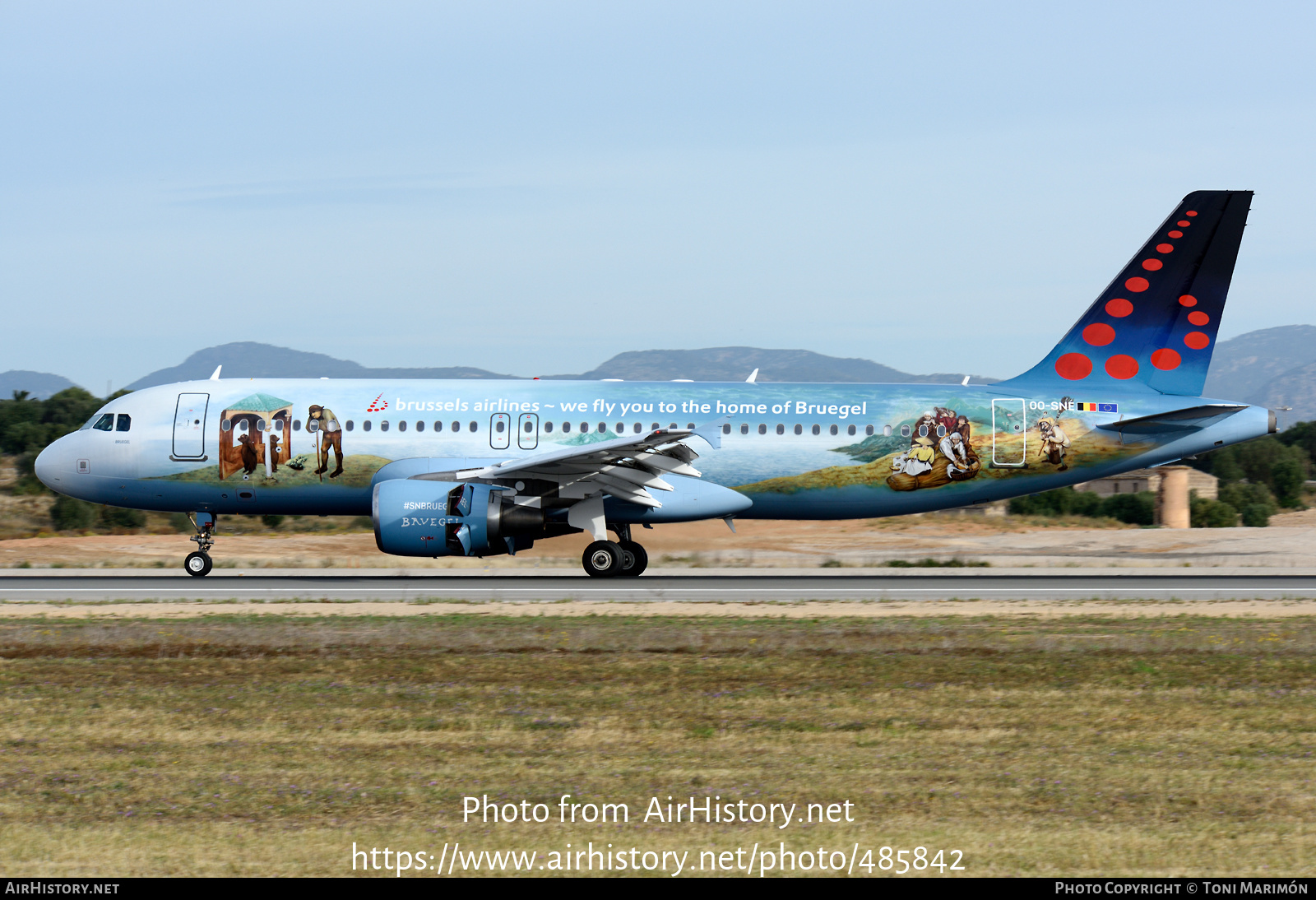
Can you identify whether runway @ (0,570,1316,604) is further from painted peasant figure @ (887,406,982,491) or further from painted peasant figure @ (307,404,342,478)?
painted peasant figure @ (307,404,342,478)

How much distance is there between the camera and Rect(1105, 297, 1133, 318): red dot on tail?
29.8 m

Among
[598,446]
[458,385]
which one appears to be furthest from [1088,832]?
[458,385]

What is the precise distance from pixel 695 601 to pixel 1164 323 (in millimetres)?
14063

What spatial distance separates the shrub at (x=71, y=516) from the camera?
49125 mm

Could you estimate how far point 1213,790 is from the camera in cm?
925

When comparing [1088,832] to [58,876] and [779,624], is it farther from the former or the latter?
[779,624]

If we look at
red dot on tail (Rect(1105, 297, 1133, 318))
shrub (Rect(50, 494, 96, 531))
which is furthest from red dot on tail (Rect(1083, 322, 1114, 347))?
shrub (Rect(50, 494, 96, 531))

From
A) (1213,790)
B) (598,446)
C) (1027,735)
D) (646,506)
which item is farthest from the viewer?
(646,506)

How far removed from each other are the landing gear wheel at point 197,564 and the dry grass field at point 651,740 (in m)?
9.61

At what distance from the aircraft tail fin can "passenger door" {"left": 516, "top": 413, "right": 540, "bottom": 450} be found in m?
10.8

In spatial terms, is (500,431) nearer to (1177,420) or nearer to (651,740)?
(1177,420)

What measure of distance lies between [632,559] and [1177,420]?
1218 centimetres

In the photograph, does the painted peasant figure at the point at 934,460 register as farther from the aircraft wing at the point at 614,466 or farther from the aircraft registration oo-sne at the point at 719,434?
the aircraft wing at the point at 614,466

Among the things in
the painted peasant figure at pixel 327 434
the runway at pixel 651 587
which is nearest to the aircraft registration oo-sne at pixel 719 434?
the painted peasant figure at pixel 327 434
